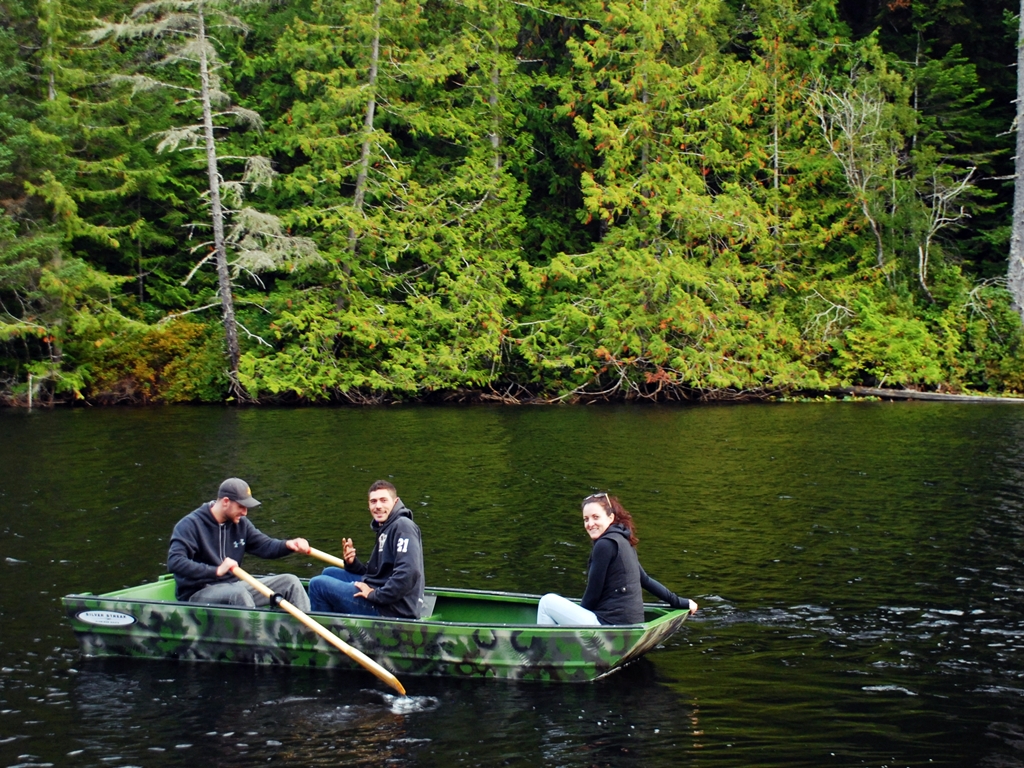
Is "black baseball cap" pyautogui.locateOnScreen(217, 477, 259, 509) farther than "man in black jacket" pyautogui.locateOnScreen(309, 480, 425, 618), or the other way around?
"black baseball cap" pyautogui.locateOnScreen(217, 477, 259, 509)

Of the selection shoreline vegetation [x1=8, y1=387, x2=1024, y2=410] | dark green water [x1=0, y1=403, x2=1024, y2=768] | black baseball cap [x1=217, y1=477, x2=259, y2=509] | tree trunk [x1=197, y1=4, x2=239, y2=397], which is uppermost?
tree trunk [x1=197, y1=4, x2=239, y2=397]

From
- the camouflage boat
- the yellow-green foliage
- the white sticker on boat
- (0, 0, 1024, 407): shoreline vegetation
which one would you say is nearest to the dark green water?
the camouflage boat

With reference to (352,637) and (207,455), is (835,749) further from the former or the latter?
(207,455)

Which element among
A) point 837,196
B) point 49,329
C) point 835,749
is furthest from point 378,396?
point 835,749

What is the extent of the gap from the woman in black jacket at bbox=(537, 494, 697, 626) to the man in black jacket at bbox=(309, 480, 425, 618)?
115cm

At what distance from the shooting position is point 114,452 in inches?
814

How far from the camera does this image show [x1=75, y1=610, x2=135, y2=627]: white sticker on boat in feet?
30.5

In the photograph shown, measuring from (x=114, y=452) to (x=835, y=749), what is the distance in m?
16.7

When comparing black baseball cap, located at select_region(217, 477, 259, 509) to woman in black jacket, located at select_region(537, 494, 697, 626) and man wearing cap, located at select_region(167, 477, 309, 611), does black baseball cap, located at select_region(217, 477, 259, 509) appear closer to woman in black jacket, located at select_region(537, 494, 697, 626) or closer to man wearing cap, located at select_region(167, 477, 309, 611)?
man wearing cap, located at select_region(167, 477, 309, 611)

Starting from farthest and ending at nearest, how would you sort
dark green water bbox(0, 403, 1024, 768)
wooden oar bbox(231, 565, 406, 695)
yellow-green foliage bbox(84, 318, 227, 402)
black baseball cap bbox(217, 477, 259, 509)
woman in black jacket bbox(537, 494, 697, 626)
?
yellow-green foliage bbox(84, 318, 227, 402) < black baseball cap bbox(217, 477, 259, 509) < woman in black jacket bbox(537, 494, 697, 626) < wooden oar bbox(231, 565, 406, 695) < dark green water bbox(0, 403, 1024, 768)

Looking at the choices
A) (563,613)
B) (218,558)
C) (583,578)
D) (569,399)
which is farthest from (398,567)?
(569,399)

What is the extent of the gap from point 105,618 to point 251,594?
1245 millimetres

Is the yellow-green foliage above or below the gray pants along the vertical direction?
above

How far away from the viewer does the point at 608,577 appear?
28.9 feet
